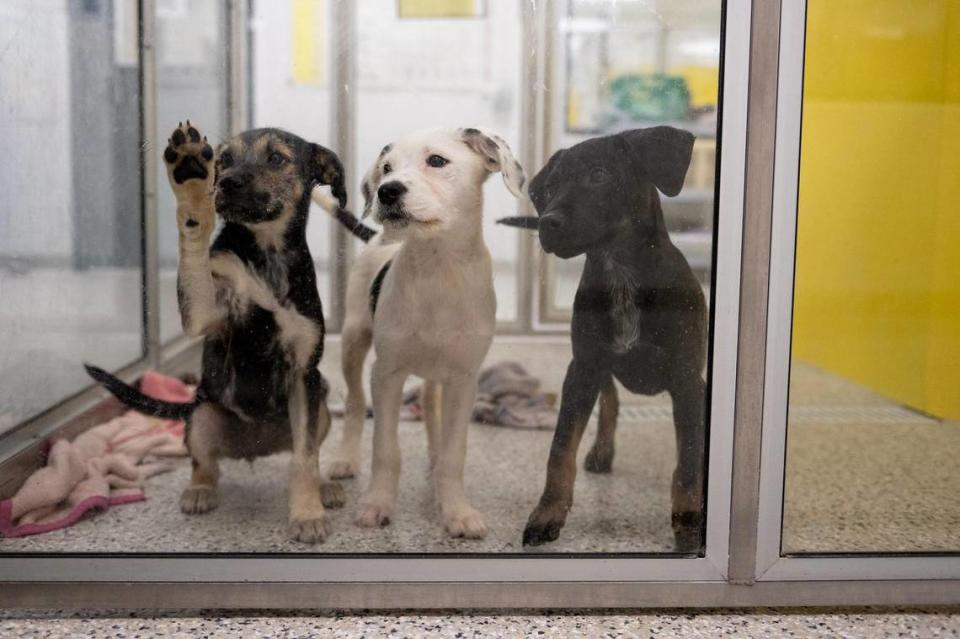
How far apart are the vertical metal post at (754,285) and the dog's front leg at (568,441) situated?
0.33 meters

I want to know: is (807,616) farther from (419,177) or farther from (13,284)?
(13,284)

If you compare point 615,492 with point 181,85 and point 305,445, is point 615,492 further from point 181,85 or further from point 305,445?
point 181,85

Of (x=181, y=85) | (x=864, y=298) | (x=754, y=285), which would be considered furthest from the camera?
(x=864, y=298)

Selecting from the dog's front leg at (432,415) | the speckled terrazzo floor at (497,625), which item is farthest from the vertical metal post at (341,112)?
the speckled terrazzo floor at (497,625)

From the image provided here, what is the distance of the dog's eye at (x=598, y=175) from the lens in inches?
57.1

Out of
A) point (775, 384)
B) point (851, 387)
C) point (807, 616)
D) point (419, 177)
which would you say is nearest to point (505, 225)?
point (419, 177)

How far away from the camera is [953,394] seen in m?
1.74

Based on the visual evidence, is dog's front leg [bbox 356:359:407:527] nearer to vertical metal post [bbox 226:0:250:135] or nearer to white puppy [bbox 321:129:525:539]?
white puppy [bbox 321:129:525:539]

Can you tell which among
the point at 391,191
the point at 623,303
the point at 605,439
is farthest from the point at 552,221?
the point at 605,439

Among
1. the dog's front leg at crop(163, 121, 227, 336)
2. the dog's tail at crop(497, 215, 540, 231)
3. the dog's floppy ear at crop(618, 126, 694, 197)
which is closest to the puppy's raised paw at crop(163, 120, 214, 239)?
the dog's front leg at crop(163, 121, 227, 336)

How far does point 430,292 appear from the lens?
5.03 ft

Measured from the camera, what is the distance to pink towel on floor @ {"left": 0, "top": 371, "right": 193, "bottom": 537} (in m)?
1.56

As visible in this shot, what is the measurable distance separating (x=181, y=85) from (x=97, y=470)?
0.91m

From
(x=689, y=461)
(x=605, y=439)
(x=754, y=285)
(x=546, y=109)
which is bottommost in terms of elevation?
(x=605, y=439)
